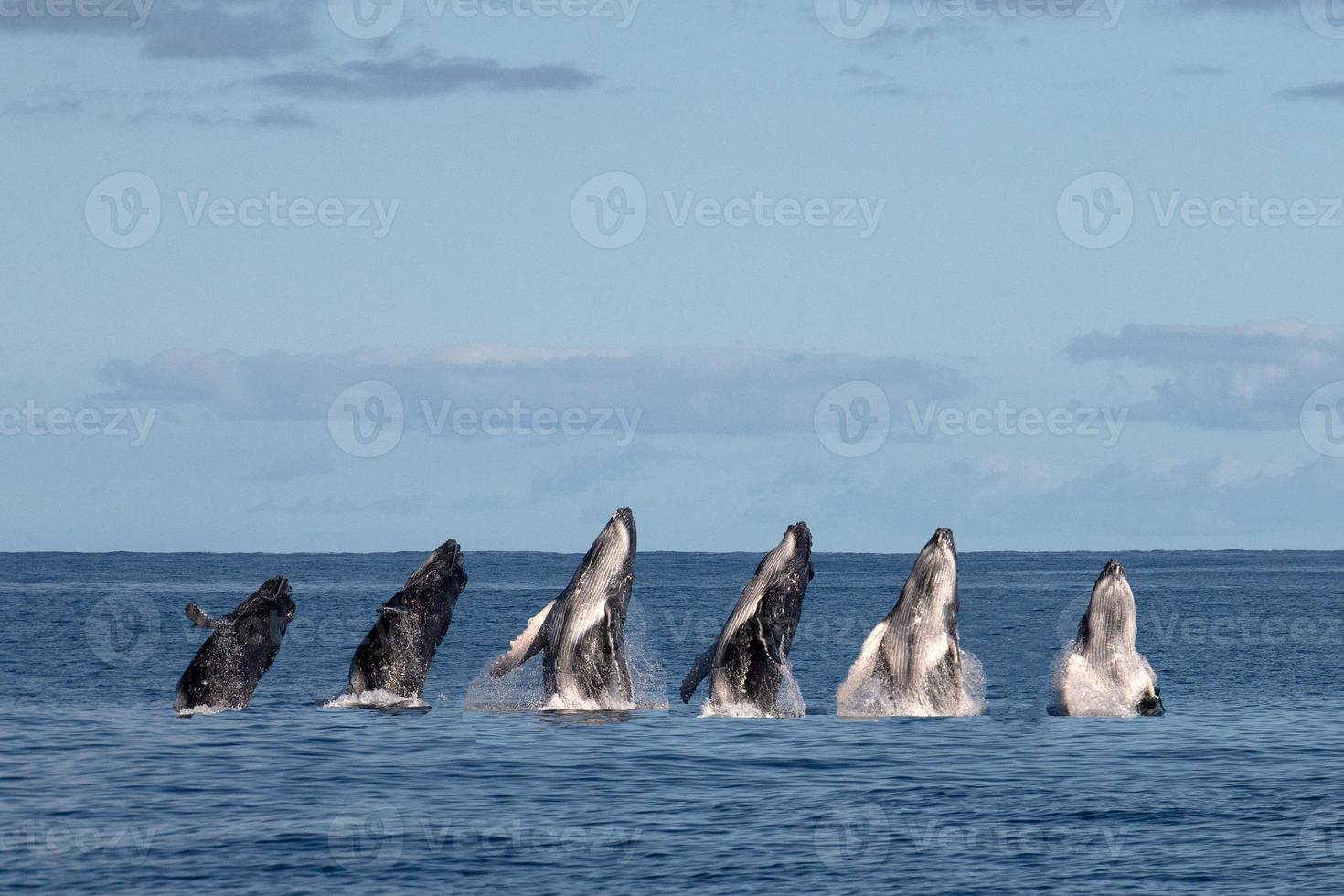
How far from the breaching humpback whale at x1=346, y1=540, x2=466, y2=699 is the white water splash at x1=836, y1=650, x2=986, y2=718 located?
7049 mm

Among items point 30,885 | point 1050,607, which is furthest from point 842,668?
point 1050,607

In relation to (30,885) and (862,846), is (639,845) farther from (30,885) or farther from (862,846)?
(30,885)

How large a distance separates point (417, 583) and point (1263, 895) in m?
16.9

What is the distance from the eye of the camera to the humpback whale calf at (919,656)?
2909cm

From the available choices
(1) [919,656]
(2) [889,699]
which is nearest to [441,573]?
(2) [889,699]

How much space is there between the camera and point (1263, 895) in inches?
702

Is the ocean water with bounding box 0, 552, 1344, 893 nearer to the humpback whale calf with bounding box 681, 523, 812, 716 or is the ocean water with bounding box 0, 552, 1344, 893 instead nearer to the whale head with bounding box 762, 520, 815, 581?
the humpback whale calf with bounding box 681, 523, 812, 716

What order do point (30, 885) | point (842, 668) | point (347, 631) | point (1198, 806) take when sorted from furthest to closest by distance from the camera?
point (347, 631) → point (842, 668) → point (1198, 806) → point (30, 885)

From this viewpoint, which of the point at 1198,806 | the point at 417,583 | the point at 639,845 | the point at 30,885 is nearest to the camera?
the point at 30,885
